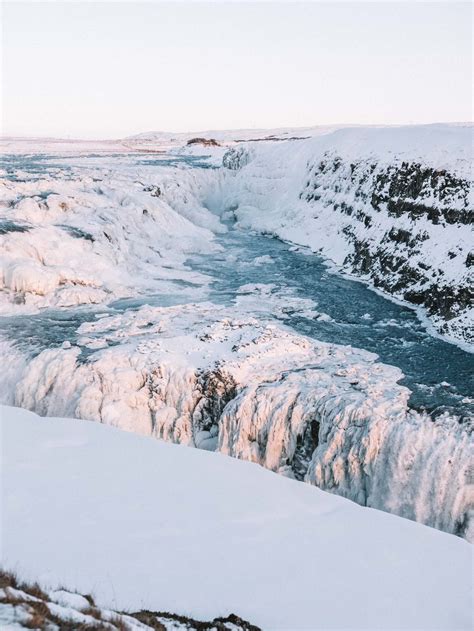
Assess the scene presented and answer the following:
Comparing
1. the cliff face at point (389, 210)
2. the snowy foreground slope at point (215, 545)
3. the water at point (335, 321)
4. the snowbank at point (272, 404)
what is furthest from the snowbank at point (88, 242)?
the snowy foreground slope at point (215, 545)

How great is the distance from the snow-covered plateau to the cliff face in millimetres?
101

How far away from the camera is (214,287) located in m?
23.8

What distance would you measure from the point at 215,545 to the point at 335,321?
41.7 feet

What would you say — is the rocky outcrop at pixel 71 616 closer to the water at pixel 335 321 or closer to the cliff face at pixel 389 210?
the water at pixel 335 321

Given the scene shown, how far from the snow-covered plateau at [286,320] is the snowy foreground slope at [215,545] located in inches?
111

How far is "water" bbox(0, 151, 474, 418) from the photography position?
1509cm

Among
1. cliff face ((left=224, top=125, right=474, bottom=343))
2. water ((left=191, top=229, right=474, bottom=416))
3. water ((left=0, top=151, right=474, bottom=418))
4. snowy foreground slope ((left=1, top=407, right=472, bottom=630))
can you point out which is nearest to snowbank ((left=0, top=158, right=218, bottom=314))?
water ((left=0, top=151, right=474, bottom=418))

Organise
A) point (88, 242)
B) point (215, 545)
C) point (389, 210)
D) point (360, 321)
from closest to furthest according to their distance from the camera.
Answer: point (215, 545) < point (360, 321) < point (88, 242) < point (389, 210)

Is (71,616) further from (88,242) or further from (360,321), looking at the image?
(88,242)

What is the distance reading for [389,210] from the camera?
94.5 feet

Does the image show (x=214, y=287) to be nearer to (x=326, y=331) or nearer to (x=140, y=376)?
(x=326, y=331)

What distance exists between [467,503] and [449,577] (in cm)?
379

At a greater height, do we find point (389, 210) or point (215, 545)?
point (389, 210)

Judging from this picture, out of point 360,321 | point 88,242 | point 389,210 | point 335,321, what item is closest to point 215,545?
point 335,321
